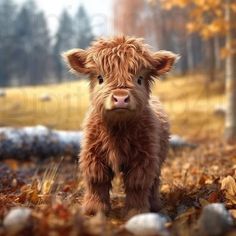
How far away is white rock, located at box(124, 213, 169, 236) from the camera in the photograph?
2.75 meters

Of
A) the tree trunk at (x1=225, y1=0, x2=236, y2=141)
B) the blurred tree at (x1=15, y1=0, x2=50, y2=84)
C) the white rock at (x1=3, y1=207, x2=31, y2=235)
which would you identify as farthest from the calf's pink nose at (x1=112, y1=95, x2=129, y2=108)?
the blurred tree at (x1=15, y1=0, x2=50, y2=84)

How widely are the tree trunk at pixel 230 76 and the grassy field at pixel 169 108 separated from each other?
2341 mm

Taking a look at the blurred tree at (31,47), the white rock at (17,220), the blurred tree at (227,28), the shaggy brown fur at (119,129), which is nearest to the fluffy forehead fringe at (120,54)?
the shaggy brown fur at (119,129)

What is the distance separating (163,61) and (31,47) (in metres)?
53.8

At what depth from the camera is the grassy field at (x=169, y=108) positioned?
19.1 meters

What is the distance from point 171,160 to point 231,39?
5151 mm

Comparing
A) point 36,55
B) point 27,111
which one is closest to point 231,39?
point 27,111

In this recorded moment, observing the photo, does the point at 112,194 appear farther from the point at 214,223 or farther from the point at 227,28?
the point at 227,28

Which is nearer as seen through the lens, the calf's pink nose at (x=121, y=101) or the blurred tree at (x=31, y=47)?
the calf's pink nose at (x=121, y=101)

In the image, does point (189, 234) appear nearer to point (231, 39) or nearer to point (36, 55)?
point (231, 39)

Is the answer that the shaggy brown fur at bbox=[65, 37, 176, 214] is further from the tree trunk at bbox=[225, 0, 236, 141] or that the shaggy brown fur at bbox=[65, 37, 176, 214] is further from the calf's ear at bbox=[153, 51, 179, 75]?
the tree trunk at bbox=[225, 0, 236, 141]

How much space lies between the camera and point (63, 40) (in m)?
63.1

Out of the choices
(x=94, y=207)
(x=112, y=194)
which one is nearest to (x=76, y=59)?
(x=94, y=207)

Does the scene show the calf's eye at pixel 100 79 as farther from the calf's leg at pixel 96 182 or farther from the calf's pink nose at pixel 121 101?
the calf's leg at pixel 96 182
